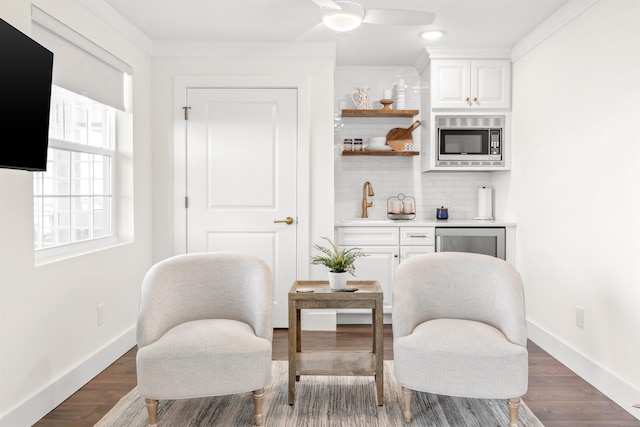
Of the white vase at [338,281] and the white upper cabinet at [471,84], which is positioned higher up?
the white upper cabinet at [471,84]

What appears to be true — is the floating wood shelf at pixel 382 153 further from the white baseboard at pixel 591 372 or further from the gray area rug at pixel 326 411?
the gray area rug at pixel 326 411

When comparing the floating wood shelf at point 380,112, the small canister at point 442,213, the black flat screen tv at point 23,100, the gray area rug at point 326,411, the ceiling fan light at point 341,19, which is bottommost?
the gray area rug at point 326,411

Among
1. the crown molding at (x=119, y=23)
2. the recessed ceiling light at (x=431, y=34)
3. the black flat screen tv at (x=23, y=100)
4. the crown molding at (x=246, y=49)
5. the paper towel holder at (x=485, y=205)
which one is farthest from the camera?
the paper towel holder at (x=485, y=205)

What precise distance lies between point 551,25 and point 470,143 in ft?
3.79

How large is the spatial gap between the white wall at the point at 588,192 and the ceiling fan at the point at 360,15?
1.07 meters

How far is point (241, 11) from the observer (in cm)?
333

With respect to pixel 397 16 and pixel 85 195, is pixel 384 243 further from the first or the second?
pixel 85 195

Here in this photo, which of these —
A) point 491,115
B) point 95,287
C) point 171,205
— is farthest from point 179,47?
point 491,115

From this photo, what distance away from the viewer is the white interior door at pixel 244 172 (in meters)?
4.05

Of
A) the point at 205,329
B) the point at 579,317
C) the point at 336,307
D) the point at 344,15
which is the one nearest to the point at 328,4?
the point at 344,15

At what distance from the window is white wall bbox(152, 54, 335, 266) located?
0.55m

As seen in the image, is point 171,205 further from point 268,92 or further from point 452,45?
point 452,45

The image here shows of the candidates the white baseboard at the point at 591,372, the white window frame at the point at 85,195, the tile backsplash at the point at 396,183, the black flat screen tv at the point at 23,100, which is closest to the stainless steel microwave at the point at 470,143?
the tile backsplash at the point at 396,183

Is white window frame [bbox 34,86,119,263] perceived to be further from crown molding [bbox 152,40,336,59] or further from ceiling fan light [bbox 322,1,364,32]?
ceiling fan light [bbox 322,1,364,32]
